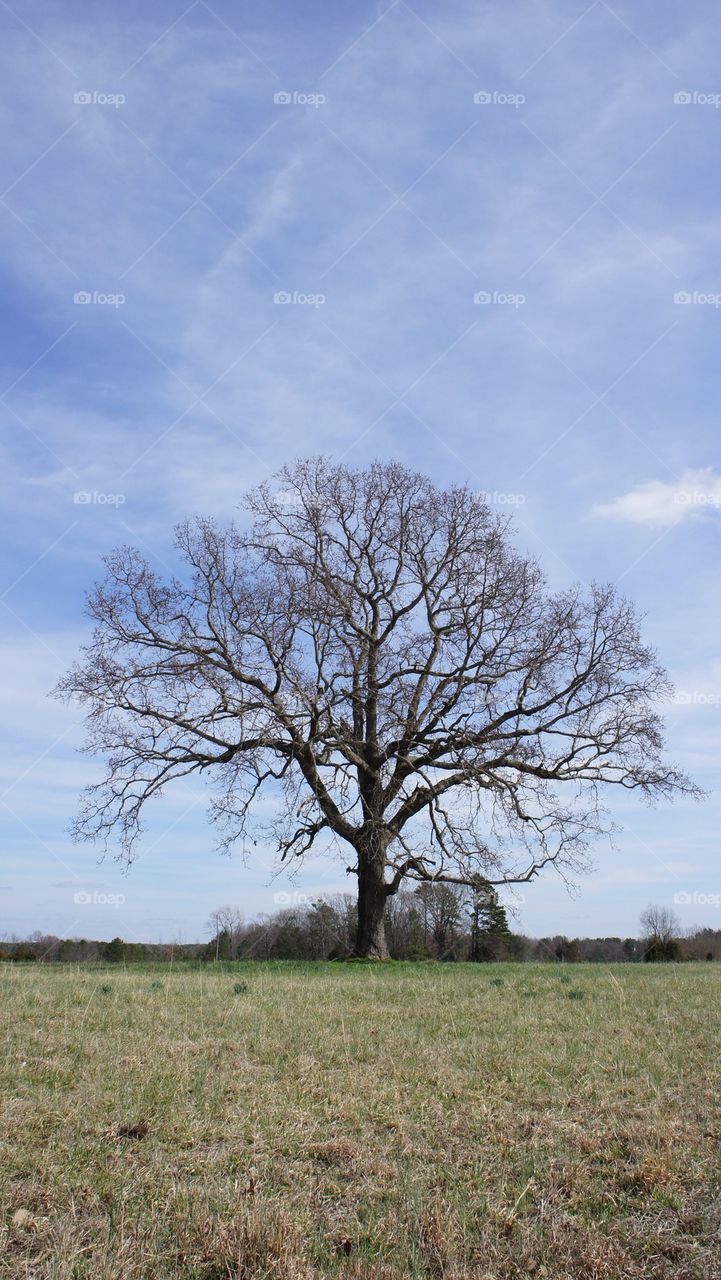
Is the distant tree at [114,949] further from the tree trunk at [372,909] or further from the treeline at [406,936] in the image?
the tree trunk at [372,909]

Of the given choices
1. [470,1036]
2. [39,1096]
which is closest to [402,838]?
[470,1036]

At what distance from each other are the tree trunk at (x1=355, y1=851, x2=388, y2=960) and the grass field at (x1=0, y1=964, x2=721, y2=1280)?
13577mm

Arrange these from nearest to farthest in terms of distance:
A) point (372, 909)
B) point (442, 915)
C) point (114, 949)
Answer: point (372, 909) < point (114, 949) < point (442, 915)

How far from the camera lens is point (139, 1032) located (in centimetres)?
848

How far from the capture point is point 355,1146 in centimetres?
535

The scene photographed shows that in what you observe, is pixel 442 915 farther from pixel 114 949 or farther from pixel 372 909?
pixel 372 909

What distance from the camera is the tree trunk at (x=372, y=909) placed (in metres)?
23.2

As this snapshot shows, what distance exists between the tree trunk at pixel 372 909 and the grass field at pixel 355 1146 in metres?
13.6

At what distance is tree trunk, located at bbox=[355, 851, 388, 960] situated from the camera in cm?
2317

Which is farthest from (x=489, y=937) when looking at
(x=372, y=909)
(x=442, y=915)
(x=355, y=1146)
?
(x=355, y=1146)

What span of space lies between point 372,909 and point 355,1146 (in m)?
18.5

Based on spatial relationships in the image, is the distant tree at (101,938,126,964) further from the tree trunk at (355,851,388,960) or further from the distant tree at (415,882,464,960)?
the tree trunk at (355,851,388,960)

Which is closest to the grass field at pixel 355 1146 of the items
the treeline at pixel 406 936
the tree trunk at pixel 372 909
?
the tree trunk at pixel 372 909

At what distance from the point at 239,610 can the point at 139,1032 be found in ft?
51.2
